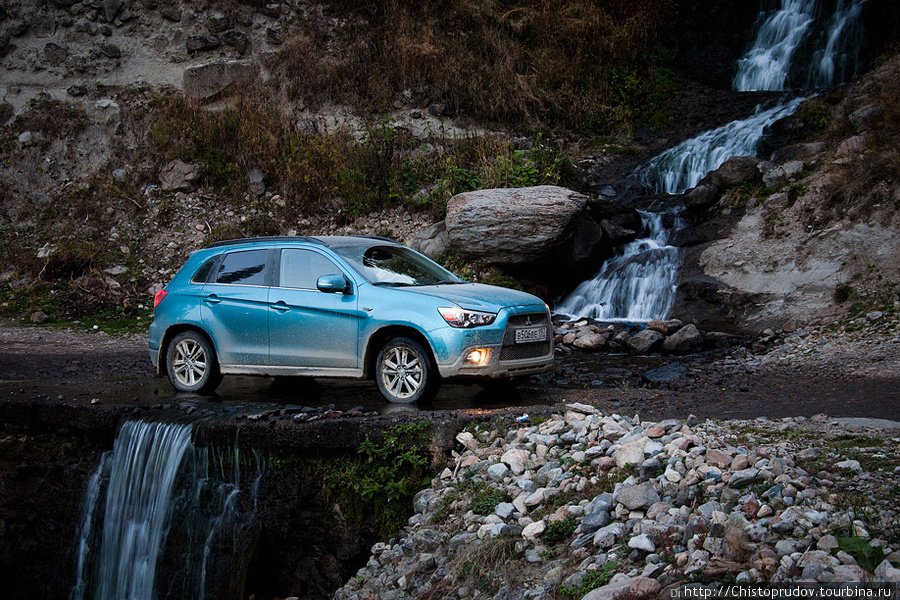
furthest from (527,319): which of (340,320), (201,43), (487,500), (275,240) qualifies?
(201,43)

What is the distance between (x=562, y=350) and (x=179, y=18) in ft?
50.3

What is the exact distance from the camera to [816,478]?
4.67 m

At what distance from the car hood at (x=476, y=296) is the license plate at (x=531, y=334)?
276mm

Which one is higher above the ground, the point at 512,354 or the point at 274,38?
the point at 274,38

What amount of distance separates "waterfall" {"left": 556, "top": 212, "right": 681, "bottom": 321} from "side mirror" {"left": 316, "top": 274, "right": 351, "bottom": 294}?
695cm

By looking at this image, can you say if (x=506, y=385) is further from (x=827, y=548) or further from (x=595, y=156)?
(x=595, y=156)

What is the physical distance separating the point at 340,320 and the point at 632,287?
7.62m

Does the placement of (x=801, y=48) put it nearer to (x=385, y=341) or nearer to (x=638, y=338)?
(x=638, y=338)

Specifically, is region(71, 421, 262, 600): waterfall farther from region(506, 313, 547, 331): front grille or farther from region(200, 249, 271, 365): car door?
region(506, 313, 547, 331): front grille

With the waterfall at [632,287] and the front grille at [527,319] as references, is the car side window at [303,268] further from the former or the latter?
the waterfall at [632,287]

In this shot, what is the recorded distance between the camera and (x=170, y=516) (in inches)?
275

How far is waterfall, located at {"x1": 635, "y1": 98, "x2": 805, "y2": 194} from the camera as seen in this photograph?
1666 cm

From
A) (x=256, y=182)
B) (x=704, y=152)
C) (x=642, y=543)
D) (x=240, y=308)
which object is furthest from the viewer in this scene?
(x=256, y=182)

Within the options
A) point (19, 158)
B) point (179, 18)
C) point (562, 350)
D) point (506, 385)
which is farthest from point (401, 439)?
point (179, 18)
